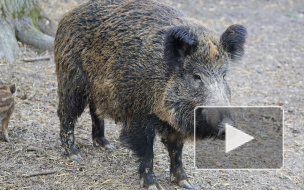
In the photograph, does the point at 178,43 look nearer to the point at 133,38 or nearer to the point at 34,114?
the point at 133,38

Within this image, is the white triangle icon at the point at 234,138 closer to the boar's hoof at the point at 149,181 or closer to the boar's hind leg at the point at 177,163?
the boar's hind leg at the point at 177,163

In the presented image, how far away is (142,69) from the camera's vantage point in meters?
4.44

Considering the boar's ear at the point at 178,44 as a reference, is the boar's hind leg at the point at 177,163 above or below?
below

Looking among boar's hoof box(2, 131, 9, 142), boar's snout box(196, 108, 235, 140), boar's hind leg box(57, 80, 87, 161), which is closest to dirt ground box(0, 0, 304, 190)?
boar's hoof box(2, 131, 9, 142)

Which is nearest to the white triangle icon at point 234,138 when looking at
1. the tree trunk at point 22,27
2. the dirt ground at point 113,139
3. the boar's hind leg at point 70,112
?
the dirt ground at point 113,139

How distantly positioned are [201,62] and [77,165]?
222 cm

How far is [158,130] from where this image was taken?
4531 millimetres

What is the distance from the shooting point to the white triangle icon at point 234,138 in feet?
12.5

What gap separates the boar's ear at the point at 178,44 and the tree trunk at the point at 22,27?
4.52m

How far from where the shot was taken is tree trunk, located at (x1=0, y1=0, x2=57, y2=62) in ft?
25.6
